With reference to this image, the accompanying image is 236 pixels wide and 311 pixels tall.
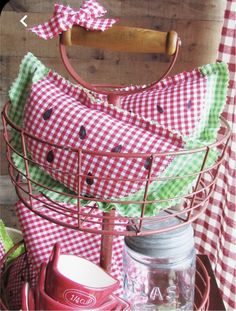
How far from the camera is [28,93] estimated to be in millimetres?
664

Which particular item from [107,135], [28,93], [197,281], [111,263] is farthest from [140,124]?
[197,281]

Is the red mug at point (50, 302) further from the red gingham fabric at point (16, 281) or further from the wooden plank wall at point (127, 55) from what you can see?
the wooden plank wall at point (127, 55)

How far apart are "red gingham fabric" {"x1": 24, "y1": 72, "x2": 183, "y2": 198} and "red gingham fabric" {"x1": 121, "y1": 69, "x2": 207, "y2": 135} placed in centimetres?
6

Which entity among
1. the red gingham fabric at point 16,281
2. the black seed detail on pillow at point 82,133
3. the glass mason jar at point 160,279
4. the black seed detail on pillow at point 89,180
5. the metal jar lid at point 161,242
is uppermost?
the black seed detail on pillow at point 82,133

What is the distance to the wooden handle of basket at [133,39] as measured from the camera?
1.76 ft

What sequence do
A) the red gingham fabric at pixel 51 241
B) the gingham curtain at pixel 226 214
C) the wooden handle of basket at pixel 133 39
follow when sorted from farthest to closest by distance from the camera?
the gingham curtain at pixel 226 214
the red gingham fabric at pixel 51 241
the wooden handle of basket at pixel 133 39

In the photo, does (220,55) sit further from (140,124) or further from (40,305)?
(40,305)

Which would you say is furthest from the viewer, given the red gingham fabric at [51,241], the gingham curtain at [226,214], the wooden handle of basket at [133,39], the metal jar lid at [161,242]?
the gingham curtain at [226,214]

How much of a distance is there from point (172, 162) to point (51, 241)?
297 millimetres

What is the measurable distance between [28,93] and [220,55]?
0.45 metres

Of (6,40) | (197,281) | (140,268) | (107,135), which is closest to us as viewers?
(107,135)

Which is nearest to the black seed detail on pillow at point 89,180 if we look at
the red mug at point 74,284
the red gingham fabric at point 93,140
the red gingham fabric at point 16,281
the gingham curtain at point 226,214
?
the red gingham fabric at point 93,140

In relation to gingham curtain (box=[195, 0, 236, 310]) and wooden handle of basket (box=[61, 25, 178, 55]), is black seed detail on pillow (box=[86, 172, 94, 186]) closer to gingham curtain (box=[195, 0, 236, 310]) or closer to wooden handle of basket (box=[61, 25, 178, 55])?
wooden handle of basket (box=[61, 25, 178, 55])

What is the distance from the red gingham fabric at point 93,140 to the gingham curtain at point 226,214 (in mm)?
423
